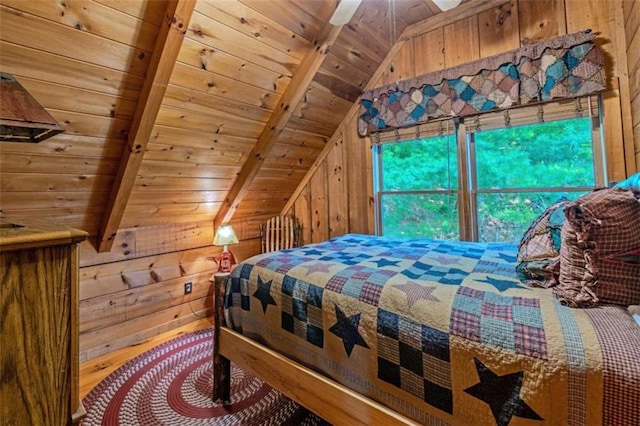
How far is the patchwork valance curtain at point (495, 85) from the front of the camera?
2.05m

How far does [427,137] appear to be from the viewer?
2799 millimetres

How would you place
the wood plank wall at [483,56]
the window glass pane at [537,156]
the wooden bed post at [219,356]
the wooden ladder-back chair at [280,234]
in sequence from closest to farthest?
the wooden bed post at [219,356] → the wood plank wall at [483,56] → the window glass pane at [537,156] → the wooden ladder-back chair at [280,234]

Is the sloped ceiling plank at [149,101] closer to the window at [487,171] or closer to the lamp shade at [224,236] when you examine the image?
the lamp shade at [224,236]

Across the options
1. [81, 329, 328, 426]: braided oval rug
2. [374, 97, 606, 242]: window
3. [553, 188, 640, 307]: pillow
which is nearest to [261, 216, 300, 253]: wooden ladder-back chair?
[374, 97, 606, 242]: window

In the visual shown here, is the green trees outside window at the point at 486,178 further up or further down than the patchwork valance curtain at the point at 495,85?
further down

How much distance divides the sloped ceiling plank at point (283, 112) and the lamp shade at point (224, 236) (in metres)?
0.19

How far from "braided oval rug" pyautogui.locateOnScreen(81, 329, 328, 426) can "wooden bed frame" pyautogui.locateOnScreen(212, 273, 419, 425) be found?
142mm

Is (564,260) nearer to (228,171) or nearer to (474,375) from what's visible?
(474,375)

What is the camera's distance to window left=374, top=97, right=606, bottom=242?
222 cm

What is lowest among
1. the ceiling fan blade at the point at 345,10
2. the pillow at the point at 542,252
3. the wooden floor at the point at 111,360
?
the wooden floor at the point at 111,360

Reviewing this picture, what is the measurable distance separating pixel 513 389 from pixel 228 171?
2.57m

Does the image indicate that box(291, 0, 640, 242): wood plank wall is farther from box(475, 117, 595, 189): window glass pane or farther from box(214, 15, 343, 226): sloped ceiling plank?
box(214, 15, 343, 226): sloped ceiling plank

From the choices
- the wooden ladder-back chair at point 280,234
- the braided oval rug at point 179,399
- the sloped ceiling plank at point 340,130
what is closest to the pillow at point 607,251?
the braided oval rug at point 179,399

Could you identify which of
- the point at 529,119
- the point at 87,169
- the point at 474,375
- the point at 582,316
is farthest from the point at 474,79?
the point at 87,169
